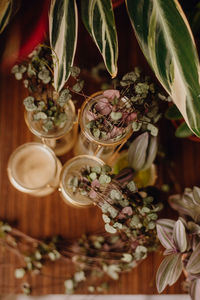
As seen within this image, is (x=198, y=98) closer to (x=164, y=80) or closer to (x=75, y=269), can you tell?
(x=164, y=80)

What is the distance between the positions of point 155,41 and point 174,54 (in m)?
0.04

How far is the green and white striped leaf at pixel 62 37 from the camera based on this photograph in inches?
25.2

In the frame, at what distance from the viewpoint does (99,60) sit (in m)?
0.96

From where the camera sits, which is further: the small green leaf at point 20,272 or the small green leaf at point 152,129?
the small green leaf at point 20,272

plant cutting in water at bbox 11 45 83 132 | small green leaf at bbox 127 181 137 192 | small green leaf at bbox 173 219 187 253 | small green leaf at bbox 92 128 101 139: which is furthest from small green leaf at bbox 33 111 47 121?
small green leaf at bbox 173 219 187 253

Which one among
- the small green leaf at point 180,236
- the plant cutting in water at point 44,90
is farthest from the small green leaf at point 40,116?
the small green leaf at point 180,236

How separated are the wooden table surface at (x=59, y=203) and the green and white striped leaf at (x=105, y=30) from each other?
212mm

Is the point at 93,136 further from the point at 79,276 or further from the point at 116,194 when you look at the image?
the point at 79,276

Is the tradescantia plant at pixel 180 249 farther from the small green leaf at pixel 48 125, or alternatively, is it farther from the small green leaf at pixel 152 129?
the small green leaf at pixel 48 125

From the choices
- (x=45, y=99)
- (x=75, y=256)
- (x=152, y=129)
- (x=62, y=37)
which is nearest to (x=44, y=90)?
(x=45, y=99)

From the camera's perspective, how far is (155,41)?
614 mm

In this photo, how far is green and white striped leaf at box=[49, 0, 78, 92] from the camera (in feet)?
2.10

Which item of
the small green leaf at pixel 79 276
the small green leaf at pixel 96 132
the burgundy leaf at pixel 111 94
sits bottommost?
the small green leaf at pixel 79 276

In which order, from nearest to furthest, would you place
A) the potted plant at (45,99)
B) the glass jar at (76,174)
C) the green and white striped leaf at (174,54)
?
1. the green and white striped leaf at (174,54)
2. the potted plant at (45,99)
3. the glass jar at (76,174)
